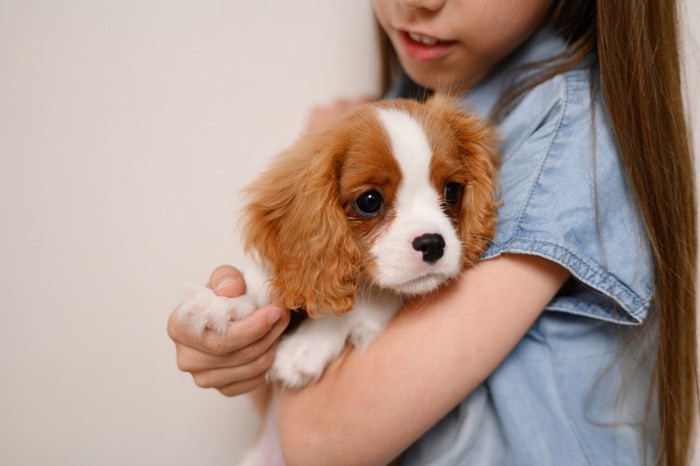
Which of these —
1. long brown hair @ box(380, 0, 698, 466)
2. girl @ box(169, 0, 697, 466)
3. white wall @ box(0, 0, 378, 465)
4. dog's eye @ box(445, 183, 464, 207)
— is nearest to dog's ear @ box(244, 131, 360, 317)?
girl @ box(169, 0, 697, 466)

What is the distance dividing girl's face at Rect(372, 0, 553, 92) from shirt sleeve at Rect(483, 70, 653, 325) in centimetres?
22

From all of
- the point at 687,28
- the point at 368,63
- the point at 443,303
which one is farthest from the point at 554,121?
the point at 368,63

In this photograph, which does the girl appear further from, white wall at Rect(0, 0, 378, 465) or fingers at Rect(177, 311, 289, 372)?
white wall at Rect(0, 0, 378, 465)

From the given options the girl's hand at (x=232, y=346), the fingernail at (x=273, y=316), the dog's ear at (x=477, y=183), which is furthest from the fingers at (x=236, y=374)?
the dog's ear at (x=477, y=183)

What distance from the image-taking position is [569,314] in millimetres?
1335

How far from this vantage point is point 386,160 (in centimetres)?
118

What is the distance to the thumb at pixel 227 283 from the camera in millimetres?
1305

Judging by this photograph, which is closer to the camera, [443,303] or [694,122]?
[443,303]

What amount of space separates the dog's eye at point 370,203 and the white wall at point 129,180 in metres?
0.96

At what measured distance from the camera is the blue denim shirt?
3.92 feet

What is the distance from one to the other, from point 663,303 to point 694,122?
0.69 m

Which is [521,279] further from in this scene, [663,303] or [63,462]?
[63,462]

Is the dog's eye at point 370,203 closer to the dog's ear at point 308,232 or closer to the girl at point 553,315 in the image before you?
the dog's ear at point 308,232

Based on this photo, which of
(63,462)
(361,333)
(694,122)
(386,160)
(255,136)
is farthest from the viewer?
(255,136)
